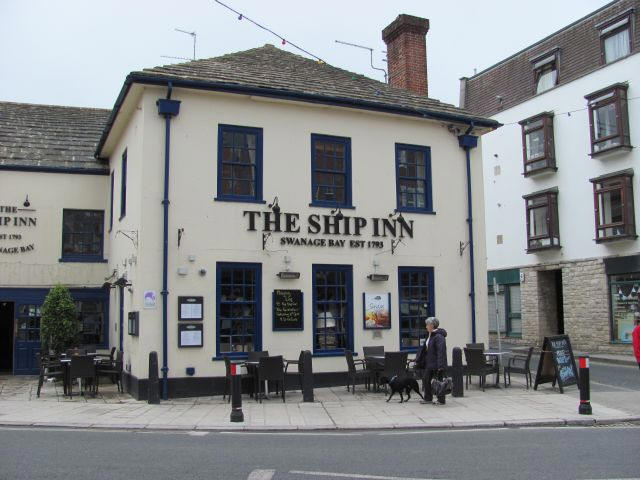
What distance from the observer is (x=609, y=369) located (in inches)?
779

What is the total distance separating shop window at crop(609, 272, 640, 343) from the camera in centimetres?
2391

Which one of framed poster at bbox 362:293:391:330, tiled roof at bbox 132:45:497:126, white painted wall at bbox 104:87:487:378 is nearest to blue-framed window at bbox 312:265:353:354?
white painted wall at bbox 104:87:487:378

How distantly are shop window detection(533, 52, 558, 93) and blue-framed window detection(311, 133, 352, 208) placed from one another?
1638 cm

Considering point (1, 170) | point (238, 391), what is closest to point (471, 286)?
point (238, 391)

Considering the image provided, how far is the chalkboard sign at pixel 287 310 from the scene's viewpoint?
14439 millimetres

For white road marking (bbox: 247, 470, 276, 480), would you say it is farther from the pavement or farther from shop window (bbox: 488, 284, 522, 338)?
shop window (bbox: 488, 284, 522, 338)

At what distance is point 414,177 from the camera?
16.5 metres

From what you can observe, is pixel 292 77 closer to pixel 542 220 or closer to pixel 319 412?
pixel 319 412

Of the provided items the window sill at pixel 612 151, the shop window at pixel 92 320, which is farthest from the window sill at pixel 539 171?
the shop window at pixel 92 320

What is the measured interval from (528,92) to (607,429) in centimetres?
2230

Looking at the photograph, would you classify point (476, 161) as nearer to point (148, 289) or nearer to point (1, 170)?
point (148, 289)

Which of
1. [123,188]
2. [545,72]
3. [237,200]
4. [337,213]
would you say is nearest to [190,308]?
[237,200]

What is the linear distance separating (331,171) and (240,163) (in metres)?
2.27

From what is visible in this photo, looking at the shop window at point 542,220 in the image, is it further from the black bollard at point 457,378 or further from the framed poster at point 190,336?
the framed poster at point 190,336
